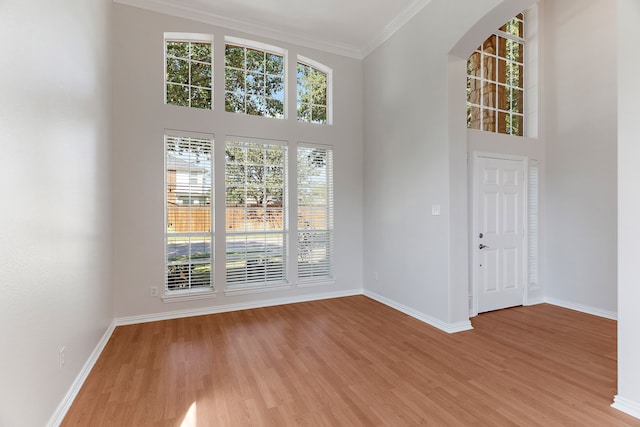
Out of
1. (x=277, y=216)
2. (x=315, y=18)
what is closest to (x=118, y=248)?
(x=277, y=216)

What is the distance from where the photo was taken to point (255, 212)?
4.38 meters

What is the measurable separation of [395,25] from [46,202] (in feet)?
14.2

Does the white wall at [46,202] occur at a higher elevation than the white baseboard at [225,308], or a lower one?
higher

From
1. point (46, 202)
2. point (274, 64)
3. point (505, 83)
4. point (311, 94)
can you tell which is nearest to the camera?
point (46, 202)

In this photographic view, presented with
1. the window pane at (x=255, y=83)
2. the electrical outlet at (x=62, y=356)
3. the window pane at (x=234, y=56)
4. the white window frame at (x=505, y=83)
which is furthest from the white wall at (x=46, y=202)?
the white window frame at (x=505, y=83)

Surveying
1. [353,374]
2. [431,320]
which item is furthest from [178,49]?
[431,320]

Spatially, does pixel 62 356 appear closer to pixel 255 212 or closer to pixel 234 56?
pixel 255 212

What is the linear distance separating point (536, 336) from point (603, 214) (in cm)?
191

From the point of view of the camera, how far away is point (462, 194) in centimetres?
350

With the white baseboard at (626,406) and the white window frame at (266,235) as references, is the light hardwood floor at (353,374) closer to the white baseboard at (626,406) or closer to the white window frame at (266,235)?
the white baseboard at (626,406)

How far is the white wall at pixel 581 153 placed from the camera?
3.81m

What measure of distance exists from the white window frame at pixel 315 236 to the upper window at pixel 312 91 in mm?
497

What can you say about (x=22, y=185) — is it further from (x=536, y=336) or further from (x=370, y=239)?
(x=536, y=336)

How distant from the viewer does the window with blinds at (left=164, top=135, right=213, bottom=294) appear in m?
3.90
